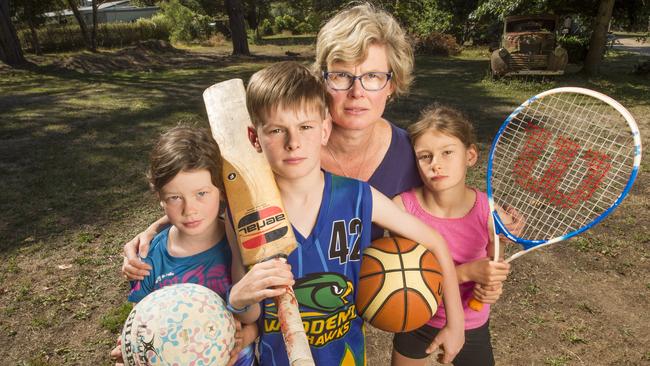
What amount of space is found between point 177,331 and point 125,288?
3.26m

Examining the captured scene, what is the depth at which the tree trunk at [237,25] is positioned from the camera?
24641 millimetres

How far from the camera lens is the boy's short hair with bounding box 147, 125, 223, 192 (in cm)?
217

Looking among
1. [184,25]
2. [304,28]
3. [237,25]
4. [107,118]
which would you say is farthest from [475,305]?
[304,28]

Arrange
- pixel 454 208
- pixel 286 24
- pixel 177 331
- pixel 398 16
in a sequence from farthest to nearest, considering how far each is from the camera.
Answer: pixel 286 24 < pixel 398 16 < pixel 454 208 < pixel 177 331

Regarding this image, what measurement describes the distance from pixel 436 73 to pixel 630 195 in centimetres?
1259

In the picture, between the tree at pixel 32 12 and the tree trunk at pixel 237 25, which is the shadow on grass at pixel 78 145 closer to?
the tree trunk at pixel 237 25

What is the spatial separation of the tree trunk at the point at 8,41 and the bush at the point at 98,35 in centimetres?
929

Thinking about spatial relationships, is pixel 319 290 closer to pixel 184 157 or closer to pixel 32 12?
pixel 184 157

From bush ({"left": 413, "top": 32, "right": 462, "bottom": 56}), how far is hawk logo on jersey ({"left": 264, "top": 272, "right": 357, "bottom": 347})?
24378mm

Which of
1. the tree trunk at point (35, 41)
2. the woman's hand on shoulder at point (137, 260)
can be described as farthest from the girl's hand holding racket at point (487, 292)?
the tree trunk at point (35, 41)

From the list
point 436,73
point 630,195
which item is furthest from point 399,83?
point 436,73

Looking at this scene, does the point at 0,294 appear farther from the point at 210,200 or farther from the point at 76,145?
the point at 76,145

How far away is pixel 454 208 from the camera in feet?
8.55

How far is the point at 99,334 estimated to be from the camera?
4.03 m
